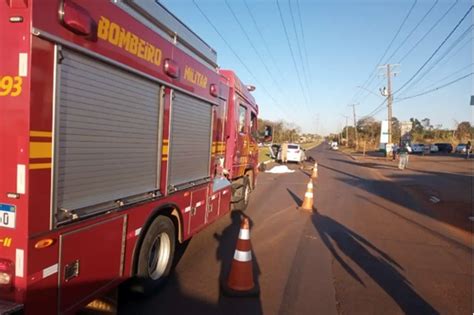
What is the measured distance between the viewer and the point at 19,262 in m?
2.63

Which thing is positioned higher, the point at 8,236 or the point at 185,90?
the point at 185,90

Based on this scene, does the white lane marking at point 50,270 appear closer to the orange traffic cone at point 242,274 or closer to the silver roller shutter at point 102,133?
the silver roller shutter at point 102,133

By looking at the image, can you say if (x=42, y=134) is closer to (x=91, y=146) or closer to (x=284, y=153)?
(x=91, y=146)

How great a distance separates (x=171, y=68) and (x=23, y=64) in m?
2.15

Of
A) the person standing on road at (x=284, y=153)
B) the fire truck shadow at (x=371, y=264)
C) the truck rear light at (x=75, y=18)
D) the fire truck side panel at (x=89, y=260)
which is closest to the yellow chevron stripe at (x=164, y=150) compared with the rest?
the fire truck side panel at (x=89, y=260)

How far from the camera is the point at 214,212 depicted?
6891mm

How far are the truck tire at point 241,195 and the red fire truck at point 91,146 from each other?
3.91 m

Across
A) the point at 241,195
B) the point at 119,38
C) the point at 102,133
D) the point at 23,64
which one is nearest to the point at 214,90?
the point at 119,38

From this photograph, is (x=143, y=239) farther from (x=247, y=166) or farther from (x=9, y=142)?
(x=247, y=166)

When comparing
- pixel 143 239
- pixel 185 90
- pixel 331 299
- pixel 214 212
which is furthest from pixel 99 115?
pixel 214 212

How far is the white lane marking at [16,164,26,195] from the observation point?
8.54 feet

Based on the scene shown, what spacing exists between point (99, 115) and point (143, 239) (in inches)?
58.8

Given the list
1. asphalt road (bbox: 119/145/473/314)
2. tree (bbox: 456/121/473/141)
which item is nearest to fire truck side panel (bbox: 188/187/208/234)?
asphalt road (bbox: 119/145/473/314)

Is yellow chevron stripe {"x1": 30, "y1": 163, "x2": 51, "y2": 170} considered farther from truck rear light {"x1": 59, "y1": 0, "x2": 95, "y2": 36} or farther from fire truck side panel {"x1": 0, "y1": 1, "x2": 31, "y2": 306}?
truck rear light {"x1": 59, "y1": 0, "x2": 95, "y2": 36}
